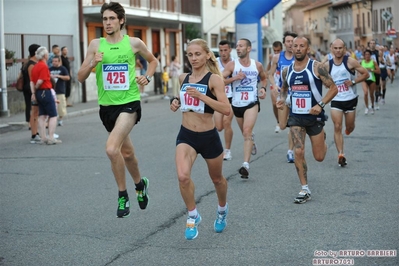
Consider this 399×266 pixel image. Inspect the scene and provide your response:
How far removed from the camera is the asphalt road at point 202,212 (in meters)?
6.20

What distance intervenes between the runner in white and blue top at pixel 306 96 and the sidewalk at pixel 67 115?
10.5m

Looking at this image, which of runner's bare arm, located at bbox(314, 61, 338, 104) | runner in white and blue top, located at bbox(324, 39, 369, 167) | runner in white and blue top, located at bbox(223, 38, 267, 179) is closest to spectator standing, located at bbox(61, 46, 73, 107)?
runner in white and blue top, located at bbox(223, 38, 267, 179)

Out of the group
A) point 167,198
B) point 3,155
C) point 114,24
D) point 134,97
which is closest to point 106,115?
point 134,97

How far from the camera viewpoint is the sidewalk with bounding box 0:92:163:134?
733 inches

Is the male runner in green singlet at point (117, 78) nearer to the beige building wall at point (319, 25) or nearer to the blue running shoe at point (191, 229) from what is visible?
the blue running shoe at point (191, 229)

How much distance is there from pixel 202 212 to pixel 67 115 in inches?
587

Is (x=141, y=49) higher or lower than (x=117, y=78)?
higher

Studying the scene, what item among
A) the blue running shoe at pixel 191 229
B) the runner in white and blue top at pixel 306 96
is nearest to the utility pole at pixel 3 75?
the runner in white and blue top at pixel 306 96

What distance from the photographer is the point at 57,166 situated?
38.5 ft

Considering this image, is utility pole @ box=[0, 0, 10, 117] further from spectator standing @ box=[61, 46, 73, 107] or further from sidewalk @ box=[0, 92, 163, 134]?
spectator standing @ box=[61, 46, 73, 107]

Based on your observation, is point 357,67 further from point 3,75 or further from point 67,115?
point 67,115

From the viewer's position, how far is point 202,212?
7922 millimetres

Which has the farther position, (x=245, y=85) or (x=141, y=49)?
(x=245, y=85)

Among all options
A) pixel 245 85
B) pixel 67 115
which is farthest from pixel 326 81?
pixel 67 115
